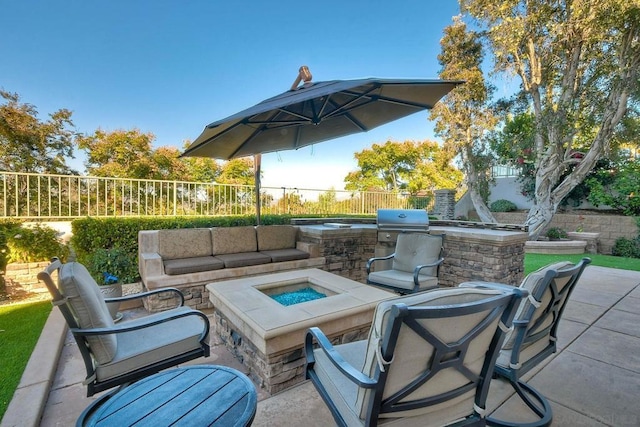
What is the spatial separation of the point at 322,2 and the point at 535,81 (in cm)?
676

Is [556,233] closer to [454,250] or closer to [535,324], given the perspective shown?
[454,250]

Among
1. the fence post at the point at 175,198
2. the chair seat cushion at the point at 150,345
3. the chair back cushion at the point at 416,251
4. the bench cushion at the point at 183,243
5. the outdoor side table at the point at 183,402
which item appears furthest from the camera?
the fence post at the point at 175,198

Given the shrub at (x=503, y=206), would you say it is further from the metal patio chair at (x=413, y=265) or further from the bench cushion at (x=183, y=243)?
the bench cushion at (x=183, y=243)

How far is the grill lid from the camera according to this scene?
486cm

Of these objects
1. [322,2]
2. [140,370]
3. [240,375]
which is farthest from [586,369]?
[322,2]

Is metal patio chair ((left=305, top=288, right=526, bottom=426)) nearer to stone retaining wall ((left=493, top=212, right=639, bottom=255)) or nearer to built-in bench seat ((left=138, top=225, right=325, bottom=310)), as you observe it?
built-in bench seat ((left=138, top=225, right=325, bottom=310))

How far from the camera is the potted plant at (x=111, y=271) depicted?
3.56m

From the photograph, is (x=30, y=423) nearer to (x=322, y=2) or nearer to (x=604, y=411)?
(x=604, y=411)

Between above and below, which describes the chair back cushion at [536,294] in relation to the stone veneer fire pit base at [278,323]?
above

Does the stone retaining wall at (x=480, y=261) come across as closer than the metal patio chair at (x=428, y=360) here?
No

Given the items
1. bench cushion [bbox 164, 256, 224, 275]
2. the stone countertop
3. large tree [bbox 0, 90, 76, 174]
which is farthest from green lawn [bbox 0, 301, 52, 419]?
large tree [bbox 0, 90, 76, 174]

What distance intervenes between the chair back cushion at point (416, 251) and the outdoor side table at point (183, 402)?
10.2 feet

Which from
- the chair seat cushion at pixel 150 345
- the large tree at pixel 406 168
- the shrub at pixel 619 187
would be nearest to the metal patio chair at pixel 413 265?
the chair seat cushion at pixel 150 345

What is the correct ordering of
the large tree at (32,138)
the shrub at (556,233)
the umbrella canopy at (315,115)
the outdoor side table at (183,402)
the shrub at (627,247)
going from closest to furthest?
1. the outdoor side table at (183,402)
2. the umbrella canopy at (315,115)
3. the large tree at (32,138)
4. the shrub at (627,247)
5. the shrub at (556,233)
